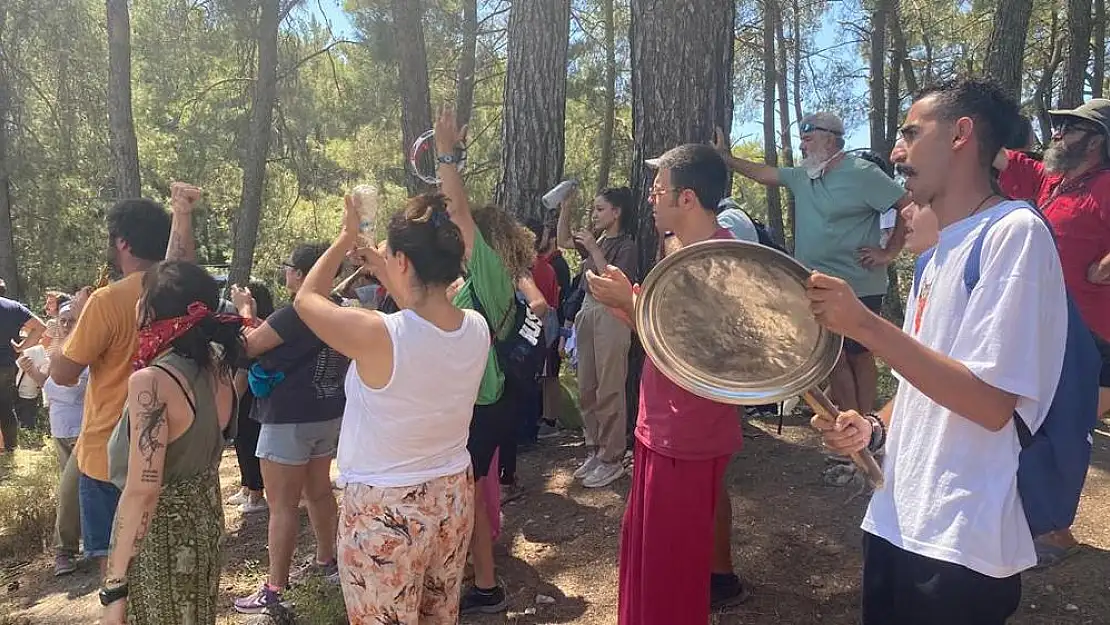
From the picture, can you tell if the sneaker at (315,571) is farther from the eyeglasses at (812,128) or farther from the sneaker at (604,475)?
the eyeglasses at (812,128)

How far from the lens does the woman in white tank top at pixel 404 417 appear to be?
7.86ft

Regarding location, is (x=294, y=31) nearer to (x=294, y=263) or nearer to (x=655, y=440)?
(x=294, y=263)

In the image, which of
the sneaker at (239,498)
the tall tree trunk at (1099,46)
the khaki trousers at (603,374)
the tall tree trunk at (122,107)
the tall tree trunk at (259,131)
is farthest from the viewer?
the tall tree trunk at (1099,46)

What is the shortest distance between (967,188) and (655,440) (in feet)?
4.75

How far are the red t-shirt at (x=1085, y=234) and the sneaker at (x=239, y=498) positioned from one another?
208 inches

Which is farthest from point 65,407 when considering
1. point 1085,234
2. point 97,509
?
point 1085,234

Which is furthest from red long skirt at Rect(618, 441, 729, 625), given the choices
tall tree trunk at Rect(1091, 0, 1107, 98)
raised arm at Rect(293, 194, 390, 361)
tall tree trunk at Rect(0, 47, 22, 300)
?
tall tree trunk at Rect(1091, 0, 1107, 98)

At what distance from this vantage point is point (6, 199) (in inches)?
485

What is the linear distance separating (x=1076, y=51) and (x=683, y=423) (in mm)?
10518

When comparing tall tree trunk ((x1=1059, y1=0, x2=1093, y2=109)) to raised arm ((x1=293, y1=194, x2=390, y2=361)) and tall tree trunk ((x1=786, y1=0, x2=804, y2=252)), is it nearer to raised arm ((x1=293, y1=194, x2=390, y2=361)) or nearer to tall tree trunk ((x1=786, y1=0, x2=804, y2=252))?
tall tree trunk ((x1=786, y1=0, x2=804, y2=252))

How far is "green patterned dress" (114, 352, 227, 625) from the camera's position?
2594mm

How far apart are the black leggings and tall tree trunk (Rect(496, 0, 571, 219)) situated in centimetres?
238

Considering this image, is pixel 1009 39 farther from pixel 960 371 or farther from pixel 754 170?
pixel 960 371

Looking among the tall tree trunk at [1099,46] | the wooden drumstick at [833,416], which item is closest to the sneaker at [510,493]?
the wooden drumstick at [833,416]
